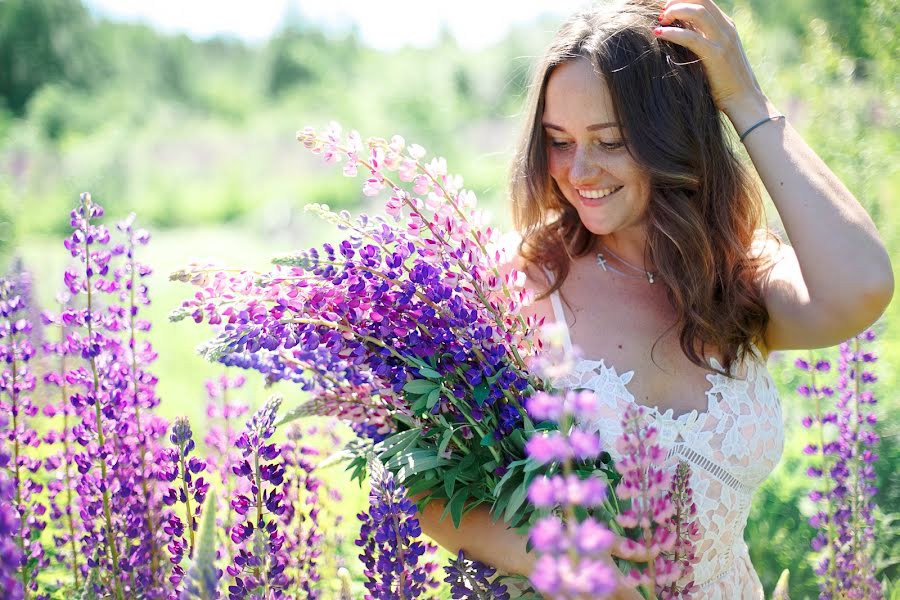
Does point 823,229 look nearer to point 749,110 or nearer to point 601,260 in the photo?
point 749,110

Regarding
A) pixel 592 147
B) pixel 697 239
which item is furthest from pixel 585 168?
pixel 697 239

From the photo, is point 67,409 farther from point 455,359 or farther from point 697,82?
point 697,82

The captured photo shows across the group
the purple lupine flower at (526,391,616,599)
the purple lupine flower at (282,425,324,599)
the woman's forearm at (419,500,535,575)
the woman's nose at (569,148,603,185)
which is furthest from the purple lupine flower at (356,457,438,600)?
the woman's nose at (569,148,603,185)

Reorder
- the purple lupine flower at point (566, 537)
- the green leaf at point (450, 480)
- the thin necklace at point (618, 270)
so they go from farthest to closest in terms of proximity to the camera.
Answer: the thin necklace at point (618, 270) → the green leaf at point (450, 480) → the purple lupine flower at point (566, 537)

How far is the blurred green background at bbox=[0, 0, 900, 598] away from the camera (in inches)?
157

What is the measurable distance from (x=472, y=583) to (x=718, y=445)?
755 mm

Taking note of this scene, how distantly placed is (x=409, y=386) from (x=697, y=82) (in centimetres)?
116

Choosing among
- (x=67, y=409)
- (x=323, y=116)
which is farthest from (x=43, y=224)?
(x=67, y=409)

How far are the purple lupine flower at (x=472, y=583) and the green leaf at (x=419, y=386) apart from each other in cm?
35

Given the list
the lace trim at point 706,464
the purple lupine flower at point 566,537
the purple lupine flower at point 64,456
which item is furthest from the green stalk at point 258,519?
the lace trim at point 706,464

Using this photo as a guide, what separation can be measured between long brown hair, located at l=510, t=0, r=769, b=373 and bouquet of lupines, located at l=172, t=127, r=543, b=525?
0.65 metres

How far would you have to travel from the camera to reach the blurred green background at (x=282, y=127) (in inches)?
157

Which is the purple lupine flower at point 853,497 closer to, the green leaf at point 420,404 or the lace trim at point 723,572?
the lace trim at point 723,572

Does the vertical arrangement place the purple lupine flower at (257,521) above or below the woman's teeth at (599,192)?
below
